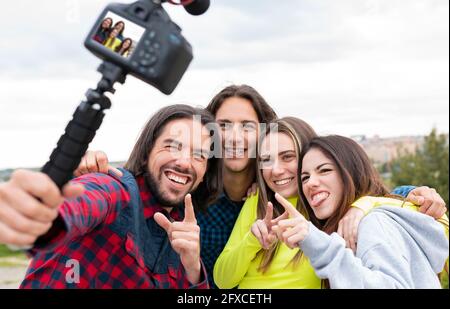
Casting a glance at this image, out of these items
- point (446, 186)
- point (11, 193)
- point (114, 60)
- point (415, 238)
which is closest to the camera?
point (11, 193)

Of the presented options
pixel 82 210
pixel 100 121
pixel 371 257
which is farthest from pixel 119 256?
pixel 100 121

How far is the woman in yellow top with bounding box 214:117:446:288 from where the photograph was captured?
2896mm

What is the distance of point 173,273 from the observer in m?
2.85

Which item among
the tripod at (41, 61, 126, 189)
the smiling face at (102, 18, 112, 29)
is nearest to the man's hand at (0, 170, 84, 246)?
the tripod at (41, 61, 126, 189)

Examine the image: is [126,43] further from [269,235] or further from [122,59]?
[269,235]

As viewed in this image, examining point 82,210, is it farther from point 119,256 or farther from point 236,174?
point 236,174

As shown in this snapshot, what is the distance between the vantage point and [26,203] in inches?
51.8

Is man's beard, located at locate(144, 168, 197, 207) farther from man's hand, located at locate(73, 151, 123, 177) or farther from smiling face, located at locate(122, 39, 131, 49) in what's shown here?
smiling face, located at locate(122, 39, 131, 49)

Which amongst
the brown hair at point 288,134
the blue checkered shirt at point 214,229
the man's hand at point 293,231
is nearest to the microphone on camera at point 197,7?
the man's hand at point 293,231

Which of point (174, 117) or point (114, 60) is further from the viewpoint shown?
point (174, 117)

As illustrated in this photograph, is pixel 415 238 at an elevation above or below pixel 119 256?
above

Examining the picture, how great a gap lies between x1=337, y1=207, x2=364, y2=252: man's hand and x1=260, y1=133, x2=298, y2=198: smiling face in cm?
62

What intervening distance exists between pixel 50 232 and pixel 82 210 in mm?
432

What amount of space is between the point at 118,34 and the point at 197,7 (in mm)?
277
